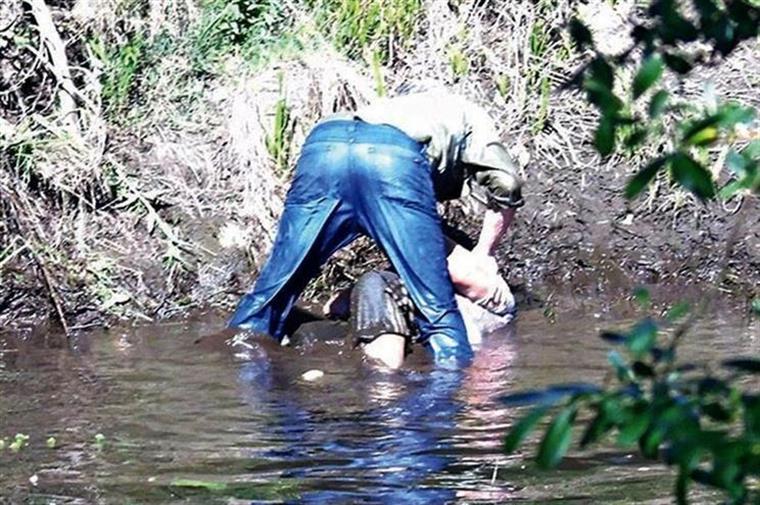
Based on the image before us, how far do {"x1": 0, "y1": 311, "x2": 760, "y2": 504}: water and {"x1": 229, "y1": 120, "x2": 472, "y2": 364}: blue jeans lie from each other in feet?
0.82

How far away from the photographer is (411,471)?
527 cm

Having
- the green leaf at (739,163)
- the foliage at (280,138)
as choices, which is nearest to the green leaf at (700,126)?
the green leaf at (739,163)

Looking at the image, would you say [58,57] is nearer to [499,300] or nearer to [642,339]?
[499,300]

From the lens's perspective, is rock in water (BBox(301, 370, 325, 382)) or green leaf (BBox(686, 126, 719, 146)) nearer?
green leaf (BBox(686, 126, 719, 146))

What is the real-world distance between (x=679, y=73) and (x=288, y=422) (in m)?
4.21

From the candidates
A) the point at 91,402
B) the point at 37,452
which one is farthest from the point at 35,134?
the point at 37,452

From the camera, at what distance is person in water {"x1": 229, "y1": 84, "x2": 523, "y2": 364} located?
23.7 feet

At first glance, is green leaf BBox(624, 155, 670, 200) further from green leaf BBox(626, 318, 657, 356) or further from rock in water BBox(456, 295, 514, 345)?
rock in water BBox(456, 295, 514, 345)

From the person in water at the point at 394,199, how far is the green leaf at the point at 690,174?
5284mm

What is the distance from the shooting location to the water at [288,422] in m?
5.07

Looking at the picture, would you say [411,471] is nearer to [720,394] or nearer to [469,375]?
[469,375]

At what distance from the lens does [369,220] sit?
735 centimetres

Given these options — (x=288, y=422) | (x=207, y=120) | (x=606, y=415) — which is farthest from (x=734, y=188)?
(x=207, y=120)

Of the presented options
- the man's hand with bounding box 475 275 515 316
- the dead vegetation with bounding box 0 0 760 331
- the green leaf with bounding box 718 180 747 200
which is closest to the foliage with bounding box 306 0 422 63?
the dead vegetation with bounding box 0 0 760 331
